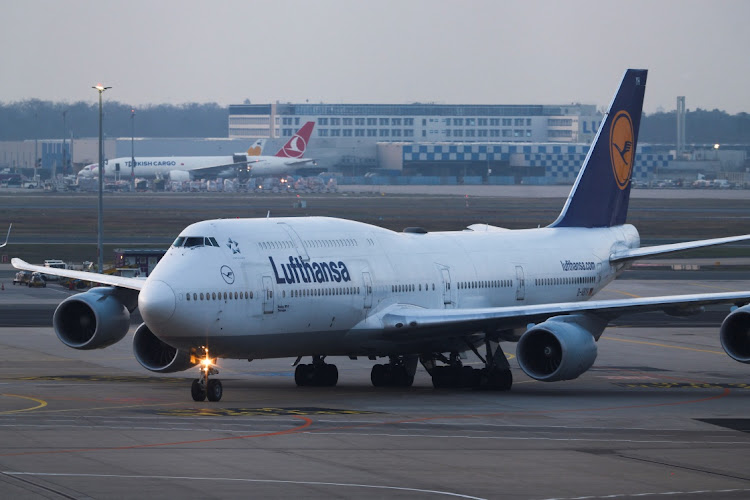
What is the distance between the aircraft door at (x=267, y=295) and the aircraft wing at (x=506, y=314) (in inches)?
157

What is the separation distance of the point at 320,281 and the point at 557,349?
24.3ft

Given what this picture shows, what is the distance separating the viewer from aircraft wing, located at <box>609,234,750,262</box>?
155 feet

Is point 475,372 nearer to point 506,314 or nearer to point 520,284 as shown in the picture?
point 506,314

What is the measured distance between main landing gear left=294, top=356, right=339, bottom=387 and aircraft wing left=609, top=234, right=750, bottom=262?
45.6 ft

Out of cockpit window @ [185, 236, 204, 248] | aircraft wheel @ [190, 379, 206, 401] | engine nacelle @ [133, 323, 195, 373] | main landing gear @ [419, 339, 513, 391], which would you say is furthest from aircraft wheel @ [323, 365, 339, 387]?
cockpit window @ [185, 236, 204, 248]

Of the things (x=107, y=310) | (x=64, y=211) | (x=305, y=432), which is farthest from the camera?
(x=64, y=211)

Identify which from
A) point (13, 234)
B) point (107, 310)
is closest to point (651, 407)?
point (107, 310)

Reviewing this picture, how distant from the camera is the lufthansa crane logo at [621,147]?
52.2 m

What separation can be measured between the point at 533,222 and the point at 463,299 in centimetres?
8370

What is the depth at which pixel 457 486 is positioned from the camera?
24797 millimetres

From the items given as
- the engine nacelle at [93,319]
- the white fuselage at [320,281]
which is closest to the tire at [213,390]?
the white fuselage at [320,281]

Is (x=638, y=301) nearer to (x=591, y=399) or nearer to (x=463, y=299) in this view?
(x=591, y=399)

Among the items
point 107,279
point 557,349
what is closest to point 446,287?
point 557,349

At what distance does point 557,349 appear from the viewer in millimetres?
38406
